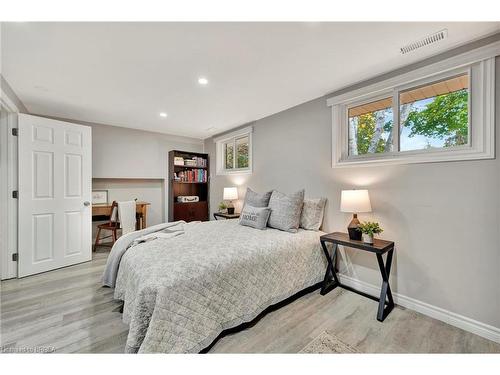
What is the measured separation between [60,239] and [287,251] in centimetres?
324

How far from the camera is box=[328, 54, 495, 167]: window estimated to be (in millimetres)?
1720

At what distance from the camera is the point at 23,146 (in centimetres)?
276

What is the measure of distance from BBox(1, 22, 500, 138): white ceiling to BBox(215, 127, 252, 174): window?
1.03 metres

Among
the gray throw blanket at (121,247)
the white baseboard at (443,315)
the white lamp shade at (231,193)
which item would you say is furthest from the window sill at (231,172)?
the white baseboard at (443,315)

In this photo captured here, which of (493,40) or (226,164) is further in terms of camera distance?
(226,164)

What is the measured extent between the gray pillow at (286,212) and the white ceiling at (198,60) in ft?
4.47

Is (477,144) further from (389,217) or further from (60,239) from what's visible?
(60,239)

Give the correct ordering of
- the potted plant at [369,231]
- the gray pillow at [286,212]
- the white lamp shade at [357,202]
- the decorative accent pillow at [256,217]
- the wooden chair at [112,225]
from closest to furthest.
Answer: the potted plant at [369,231], the white lamp shade at [357,202], the gray pillow at [286,212], the decorative accent pillow at [256,217], the wooden chair at [112,225]

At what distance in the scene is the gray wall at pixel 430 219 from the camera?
1.69 meters

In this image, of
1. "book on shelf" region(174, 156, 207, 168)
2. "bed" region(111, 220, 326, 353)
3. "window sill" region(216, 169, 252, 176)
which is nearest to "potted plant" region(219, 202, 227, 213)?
"window sill" region(216, 169, 252, 176)

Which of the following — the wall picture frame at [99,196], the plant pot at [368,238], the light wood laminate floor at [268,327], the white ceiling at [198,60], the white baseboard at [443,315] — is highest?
the white ceiling at [198,60]

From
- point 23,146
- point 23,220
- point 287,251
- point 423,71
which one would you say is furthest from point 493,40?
point 23,220

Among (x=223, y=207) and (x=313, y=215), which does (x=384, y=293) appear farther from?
(x=223, y=207)

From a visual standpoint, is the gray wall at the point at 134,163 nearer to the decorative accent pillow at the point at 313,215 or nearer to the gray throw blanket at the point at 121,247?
the gray throw blanket at the point at 121,247
